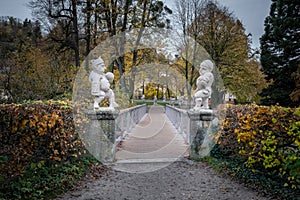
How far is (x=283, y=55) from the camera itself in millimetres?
14547

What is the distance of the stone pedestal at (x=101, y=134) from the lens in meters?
5.41

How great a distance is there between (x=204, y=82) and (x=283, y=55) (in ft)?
36.1

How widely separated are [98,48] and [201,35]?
8.44 m

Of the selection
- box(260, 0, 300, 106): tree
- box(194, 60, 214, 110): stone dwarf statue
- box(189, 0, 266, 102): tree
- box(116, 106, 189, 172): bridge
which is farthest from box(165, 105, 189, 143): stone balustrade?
box(189, 0, 266, 102): tree

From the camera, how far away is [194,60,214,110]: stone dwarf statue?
19.0ft

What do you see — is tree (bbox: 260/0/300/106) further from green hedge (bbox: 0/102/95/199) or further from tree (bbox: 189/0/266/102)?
green hedge (bbox: 0/102/95/199)

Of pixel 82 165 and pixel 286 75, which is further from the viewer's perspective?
pixel 286 75

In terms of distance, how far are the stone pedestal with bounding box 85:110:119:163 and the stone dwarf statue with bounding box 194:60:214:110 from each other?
6.61ft

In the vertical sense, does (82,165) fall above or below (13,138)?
below

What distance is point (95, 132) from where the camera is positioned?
5438 millimetres

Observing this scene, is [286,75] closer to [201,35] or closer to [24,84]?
[201,35]

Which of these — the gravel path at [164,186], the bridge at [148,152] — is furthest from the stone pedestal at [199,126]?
the gravel path at [164,186]

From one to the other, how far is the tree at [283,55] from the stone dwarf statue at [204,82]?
31.4 ft

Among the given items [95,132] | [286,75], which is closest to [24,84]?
[95,132]
